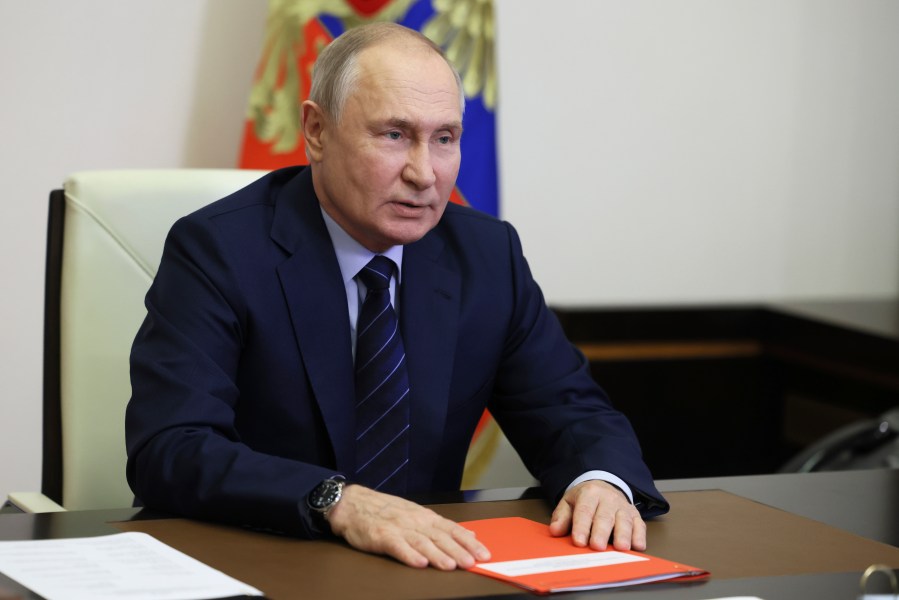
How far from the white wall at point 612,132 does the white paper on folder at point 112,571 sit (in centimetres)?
234

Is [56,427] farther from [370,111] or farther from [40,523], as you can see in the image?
[370,111]

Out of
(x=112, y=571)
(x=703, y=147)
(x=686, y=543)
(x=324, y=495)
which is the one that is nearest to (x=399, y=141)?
(x=324, y=495)

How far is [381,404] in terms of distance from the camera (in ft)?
6.36

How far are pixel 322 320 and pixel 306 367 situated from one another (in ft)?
0.27

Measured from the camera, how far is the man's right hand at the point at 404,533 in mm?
1385

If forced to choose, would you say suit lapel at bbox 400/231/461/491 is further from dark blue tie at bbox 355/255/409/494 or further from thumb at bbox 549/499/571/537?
thumb at bbox 549/499/571/537

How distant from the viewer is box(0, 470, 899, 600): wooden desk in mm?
1309

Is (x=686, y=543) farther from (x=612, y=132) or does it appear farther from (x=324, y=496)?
(x=612, y=132)

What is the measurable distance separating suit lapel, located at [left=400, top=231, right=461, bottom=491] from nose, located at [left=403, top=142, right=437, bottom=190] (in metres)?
0.18

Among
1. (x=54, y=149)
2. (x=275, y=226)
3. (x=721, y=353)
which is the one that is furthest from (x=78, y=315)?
(x=721, y=353)

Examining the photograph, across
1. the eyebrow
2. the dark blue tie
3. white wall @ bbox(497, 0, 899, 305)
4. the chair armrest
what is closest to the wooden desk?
the dark blue tie

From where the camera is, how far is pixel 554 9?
409 cm

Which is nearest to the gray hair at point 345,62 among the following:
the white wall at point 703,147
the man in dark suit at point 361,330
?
the man in dark suit at point 361,330

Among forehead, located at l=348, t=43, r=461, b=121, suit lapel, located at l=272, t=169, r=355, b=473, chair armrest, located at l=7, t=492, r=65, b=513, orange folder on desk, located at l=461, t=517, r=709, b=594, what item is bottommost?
chair armrest, located at l=7, t=492, r=65, b=513
